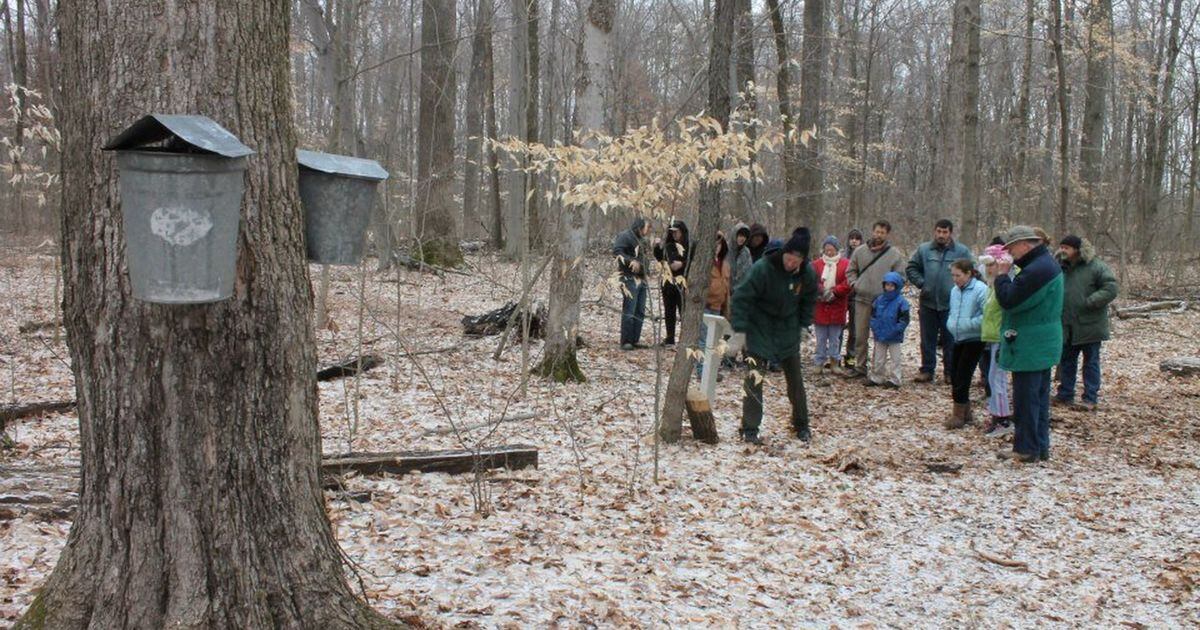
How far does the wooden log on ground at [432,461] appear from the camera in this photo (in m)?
5.41

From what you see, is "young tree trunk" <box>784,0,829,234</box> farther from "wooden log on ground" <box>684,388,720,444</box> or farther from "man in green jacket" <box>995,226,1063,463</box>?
"wooden log on ground" <box>684,388,720,444</box>

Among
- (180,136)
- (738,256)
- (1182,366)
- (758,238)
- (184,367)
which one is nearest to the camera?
(180,136)

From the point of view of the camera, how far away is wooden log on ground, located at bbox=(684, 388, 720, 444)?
704cm

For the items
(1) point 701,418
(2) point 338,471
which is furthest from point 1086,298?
(2) point 338,471

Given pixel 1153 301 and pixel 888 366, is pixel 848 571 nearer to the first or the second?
pixel 888 366

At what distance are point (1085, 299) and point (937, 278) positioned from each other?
4.73ft

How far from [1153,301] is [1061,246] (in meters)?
9.78

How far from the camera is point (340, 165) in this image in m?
2.71

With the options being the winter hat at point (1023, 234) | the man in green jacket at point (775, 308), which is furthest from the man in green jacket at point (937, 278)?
the man in green jacket at point (775, 308)

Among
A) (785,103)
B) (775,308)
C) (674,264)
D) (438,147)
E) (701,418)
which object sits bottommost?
(701,418)

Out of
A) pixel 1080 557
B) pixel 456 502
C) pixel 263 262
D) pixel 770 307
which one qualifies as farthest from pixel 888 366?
pixel 263 262

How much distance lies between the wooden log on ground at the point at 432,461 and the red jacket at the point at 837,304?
518 cm

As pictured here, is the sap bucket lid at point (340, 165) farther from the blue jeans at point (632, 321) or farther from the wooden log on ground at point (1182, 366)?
the wooden log on ground at point (1182, 366)

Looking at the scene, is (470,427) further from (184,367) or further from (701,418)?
(184,367)
